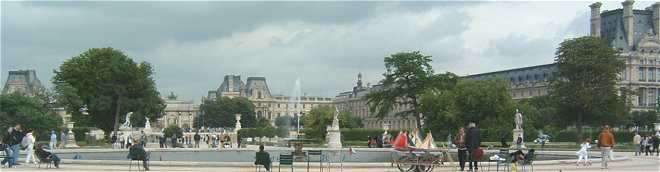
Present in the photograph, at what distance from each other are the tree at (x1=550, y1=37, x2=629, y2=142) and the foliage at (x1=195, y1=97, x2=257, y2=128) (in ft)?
338

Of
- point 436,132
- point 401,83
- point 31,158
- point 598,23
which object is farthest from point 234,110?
point 31,158

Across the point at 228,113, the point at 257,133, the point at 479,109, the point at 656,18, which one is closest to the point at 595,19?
the point at 656,18

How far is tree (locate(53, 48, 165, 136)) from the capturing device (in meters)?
75.4

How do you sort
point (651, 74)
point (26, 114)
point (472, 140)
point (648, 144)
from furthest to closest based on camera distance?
point (651, 74) → point (26, 114) → point (648, 144) → point (472, 140)

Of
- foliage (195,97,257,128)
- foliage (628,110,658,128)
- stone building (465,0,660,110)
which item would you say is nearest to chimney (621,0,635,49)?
stone building (465,0,660,110)

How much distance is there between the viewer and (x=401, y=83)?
83125 millimetres

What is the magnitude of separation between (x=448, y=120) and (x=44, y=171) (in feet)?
146

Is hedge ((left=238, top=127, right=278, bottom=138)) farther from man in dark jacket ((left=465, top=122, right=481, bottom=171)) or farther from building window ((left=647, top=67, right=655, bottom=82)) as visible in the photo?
man in dark jacket ((left=465, top=122, right=481, bottom=171))

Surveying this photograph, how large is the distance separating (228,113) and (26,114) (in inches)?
4291

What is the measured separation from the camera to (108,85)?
7531 centimetres

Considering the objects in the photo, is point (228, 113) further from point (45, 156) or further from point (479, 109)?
point (45, 156)

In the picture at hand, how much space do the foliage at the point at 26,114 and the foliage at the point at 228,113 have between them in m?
103

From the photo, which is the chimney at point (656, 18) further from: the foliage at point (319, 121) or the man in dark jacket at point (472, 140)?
the man in dark jacket at point (472, 140)

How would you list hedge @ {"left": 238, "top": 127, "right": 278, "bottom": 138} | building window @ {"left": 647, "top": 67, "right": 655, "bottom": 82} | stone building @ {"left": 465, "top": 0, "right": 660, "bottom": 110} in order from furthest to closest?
building window @ {"left": 647, "top": 67, "right": 655, "bottom": 82}, stone building @ {"left": 465, "top": 0, "right": 660, "bottom": 110}, hedge @ {"left": 238, "top": 127, "right": 278, "bottom": 138}
